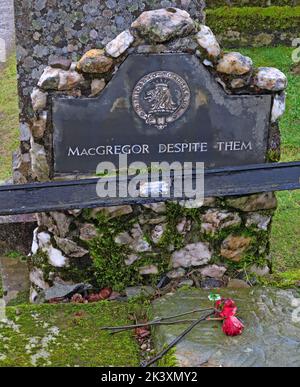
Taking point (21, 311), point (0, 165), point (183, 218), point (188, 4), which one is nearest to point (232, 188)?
point (183, 218)

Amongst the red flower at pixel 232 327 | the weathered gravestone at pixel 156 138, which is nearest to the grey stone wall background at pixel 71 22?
the weathered gravestone at pixel 156 138

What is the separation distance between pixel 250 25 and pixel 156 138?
7589 mm

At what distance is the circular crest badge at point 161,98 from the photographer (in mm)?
3908

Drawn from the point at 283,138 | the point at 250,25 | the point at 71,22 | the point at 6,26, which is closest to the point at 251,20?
the point at 250,25

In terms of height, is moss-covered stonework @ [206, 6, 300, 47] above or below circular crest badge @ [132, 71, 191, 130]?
above

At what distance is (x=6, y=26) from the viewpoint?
11938 millimetres

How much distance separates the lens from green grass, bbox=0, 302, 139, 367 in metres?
2.88

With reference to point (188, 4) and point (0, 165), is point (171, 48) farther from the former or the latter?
point (0, 165)

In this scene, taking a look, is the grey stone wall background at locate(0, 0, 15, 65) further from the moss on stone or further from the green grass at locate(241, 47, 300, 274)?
the green grass at locate(241, 47, 300, 274)

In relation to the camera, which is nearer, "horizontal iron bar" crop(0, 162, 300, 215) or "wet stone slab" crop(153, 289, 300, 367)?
"wet stone slab" crop(153, 289, 300, 367)

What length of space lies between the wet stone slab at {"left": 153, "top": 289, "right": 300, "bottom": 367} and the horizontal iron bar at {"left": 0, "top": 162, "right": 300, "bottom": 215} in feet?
2.03

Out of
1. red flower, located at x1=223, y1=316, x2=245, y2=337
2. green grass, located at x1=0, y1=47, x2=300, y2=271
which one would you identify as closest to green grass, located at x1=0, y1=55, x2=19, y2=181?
green grass, located at x1=0, y1=47, x2=300, y2=271

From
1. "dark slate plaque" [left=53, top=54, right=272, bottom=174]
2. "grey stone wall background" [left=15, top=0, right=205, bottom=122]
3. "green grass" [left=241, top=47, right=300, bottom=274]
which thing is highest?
"grey stone wall background" [left=15, top=0, right=205, bottom=122]

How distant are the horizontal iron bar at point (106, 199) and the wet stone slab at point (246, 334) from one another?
619 millimetres
